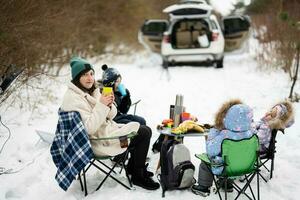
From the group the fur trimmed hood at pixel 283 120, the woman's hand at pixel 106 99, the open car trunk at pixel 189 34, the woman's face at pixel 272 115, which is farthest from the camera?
the open car trunk at pixel 189 34

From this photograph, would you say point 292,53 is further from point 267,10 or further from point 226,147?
point 226,147

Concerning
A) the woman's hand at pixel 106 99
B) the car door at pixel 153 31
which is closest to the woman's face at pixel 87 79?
the woman's hand at pixel 106 99

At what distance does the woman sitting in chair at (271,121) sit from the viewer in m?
4.69

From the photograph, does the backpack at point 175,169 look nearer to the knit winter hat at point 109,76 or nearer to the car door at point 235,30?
the knit winter hat at point 109,76

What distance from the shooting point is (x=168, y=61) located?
43.0 feet

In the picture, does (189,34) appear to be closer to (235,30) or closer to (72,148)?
(235,30)

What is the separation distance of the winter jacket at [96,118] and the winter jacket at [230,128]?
852mm

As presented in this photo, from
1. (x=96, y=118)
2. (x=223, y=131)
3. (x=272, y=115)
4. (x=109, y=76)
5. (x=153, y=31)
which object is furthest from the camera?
(x=153, y=31)

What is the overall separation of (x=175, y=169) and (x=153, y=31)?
9.87m

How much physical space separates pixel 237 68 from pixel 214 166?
9362mm

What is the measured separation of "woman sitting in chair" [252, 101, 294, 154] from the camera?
4691 mm

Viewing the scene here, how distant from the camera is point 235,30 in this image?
1349 centimetres

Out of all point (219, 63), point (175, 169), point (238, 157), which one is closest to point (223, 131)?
point (238, 157)

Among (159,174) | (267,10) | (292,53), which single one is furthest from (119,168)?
(267,10)
